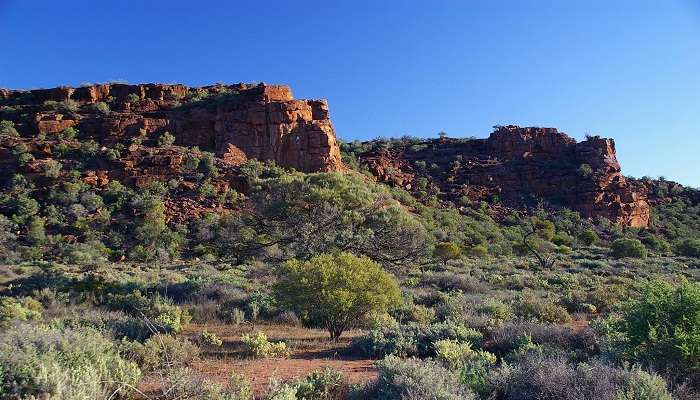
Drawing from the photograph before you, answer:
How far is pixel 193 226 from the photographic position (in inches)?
1395

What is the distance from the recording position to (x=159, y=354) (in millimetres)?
6285

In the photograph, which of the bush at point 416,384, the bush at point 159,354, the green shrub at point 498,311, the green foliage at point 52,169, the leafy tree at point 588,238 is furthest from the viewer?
the leafy tree at point 588,238

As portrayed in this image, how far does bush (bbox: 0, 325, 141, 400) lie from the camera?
3.87 m

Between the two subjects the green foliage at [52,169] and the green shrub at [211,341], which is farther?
the green foliage at [52,169]

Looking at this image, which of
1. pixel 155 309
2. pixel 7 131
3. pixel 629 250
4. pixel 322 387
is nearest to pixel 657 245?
pixel 629 250

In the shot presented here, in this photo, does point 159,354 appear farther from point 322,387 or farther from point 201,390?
point 322,387

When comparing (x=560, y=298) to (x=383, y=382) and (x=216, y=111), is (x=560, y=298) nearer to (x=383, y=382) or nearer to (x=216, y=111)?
(x=383, y=382)

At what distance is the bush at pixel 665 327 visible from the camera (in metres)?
5.18

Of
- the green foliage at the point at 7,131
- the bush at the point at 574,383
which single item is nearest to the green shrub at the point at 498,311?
the bush at the point at 574,383

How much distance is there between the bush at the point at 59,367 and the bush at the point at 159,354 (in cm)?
36

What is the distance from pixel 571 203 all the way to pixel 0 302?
56.6m

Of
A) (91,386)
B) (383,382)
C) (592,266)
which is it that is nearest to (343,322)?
(383,382)

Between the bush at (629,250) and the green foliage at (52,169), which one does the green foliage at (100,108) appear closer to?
the green foliage at (52,169)

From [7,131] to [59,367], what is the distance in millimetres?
48186
